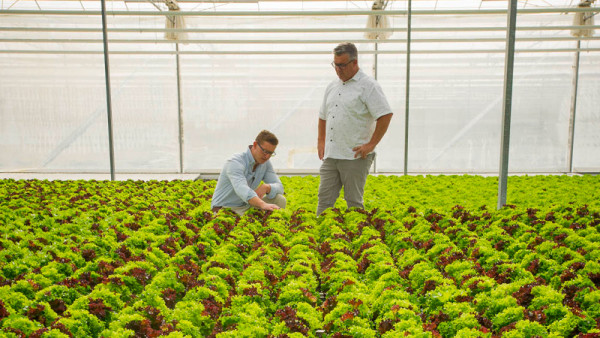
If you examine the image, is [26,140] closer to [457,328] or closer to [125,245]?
[125,245]

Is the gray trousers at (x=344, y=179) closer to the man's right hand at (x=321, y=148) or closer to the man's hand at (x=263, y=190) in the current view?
the man's right hand at (x=321, y=148)

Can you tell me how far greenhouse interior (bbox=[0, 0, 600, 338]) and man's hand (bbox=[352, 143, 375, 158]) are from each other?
33cm

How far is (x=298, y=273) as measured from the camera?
4.64 meters

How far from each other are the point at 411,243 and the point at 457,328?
223 centimetres

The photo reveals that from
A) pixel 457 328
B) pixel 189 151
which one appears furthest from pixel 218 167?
pixel 457 328

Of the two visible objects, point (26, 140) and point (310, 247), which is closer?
point (310, 247)

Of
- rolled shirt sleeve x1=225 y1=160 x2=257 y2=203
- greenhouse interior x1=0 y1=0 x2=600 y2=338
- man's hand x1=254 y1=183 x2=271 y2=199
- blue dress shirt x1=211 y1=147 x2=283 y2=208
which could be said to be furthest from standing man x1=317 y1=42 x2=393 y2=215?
rolled shirt sleeve x1=225 y1=160 x2=257 y2=203

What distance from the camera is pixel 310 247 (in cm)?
568

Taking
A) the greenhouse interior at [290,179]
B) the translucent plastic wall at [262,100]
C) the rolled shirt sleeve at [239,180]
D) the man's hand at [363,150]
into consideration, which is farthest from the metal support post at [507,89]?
the translucent plastic wall at [262,100]

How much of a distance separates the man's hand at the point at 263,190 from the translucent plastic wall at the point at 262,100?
32.0 ft

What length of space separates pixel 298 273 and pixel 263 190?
2.78 m

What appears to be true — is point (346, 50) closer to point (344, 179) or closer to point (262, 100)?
point (344, 179)

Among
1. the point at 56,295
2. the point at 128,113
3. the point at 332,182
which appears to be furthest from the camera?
the point at 128,113

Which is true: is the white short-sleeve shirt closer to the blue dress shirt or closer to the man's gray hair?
the man's gray hair
